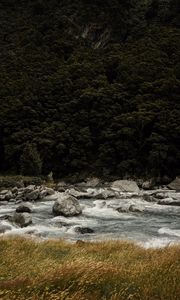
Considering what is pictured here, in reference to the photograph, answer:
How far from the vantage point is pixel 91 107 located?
8762cm

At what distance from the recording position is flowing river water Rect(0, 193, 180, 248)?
1094 inches

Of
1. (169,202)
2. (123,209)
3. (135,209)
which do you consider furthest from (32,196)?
(169,202)

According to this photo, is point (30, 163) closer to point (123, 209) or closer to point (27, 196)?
point (27, 196)

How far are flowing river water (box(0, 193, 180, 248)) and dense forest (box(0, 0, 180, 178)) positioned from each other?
32138 mm

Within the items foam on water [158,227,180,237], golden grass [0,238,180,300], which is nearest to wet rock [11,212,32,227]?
foam on water [158,227,180,237]

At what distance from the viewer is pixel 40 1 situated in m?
146

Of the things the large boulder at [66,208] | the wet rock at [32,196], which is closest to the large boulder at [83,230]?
the large boulder at [66,208]

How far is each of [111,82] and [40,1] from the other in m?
58.9

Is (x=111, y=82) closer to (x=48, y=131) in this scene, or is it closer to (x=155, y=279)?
(x=48, y=131)

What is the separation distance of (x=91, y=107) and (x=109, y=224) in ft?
184

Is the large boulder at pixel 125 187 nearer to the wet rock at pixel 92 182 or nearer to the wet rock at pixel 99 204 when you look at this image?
the wet rock at pixel 92 182

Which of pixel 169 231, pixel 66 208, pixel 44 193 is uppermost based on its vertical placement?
pixel 66 208

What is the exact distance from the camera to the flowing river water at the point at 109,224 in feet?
91.2

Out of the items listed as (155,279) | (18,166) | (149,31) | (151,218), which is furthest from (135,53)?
(155,279)
